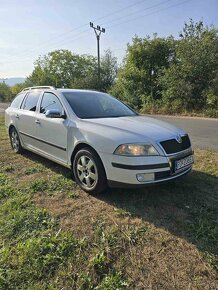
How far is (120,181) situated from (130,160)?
12.6 inches

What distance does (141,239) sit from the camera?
2740 mm

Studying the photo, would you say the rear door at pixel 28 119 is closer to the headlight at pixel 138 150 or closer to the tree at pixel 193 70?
the headlight at pixel 138 150

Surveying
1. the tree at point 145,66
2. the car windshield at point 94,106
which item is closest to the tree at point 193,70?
the tree at point 145,66

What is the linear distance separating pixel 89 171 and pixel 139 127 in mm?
946

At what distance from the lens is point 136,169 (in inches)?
129

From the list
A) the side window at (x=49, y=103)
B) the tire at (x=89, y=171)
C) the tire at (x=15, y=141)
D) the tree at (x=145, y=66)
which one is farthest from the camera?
the tree at (x=145, y=66)

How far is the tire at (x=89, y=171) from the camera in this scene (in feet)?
11.7

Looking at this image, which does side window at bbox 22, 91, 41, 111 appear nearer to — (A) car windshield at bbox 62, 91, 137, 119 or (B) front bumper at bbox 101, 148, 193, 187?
(A) car windshield at bbox 62, 91, 137, 119

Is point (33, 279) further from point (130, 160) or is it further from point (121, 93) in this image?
point (121, 93)

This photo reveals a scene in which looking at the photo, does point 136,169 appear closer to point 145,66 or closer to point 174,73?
point 174,73

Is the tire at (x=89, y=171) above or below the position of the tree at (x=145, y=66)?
below

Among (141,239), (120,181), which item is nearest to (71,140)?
(120,181)

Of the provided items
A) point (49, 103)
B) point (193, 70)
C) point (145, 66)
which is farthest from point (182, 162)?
point (145, 66)

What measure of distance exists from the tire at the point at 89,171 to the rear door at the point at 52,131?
1.40ft
